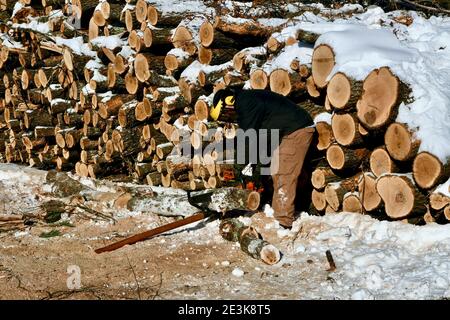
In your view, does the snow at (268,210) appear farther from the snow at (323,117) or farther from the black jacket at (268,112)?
the snow at (323,117)

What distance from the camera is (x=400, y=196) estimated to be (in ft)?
17.4

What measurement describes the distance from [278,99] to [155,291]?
9.47ft

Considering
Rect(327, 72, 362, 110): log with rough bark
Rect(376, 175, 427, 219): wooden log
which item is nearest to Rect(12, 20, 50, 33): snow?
Rect(327, 72, 362, 110): log with rough bark

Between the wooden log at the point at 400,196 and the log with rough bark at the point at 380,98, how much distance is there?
1.93 ft

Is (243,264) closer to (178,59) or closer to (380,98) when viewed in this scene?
(380,98)

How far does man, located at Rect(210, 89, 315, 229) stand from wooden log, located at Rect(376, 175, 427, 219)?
1122 millimetres

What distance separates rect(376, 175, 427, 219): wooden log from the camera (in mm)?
5191

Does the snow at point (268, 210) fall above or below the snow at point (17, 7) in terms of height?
below

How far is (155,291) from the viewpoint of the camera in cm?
457

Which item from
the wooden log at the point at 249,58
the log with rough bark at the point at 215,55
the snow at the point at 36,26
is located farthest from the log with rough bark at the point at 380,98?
the snow at the point at 36,26

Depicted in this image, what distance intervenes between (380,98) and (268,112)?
4.61 ft

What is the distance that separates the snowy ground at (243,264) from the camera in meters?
4.44

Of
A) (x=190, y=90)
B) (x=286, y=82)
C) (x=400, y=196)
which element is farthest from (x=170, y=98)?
(x=400, y=196)

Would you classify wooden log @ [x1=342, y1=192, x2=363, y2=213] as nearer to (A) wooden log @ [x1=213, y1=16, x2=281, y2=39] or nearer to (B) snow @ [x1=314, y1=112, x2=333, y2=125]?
(B) snow @ [x1=314, y1=112, x2=333, y2=125]
